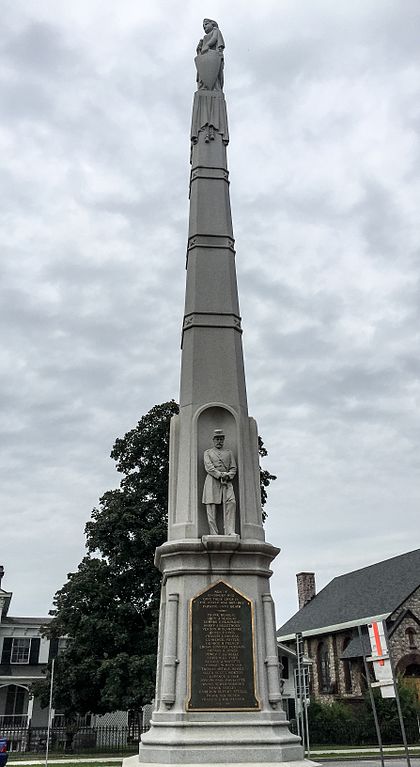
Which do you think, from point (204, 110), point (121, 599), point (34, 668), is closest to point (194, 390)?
point (204, 110)

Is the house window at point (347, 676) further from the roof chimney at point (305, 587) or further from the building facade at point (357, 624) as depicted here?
the roof chimney at point (305, 587)

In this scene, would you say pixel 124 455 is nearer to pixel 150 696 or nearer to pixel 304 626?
pixel 150 696

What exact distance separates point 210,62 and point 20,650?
3417cm

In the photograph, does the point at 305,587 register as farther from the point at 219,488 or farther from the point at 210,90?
the point at 219,488

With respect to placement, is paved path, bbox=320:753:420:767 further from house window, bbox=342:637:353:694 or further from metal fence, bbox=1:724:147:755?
house window, bbox=342:637:353:694

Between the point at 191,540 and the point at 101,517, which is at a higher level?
the point at 101,517

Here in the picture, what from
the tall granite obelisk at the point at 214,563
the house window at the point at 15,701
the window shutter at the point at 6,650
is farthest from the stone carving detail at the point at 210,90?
the house window at the point at 15,701

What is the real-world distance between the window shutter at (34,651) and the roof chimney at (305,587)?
Result: 27659 mm

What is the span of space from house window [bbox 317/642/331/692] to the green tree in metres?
22.3

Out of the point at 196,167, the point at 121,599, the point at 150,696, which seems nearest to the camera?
the point at 196,167

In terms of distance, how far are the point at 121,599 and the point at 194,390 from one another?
1776 centimetres

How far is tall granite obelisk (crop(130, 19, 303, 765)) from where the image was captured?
9.05m

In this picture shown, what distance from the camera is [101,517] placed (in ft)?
93.4

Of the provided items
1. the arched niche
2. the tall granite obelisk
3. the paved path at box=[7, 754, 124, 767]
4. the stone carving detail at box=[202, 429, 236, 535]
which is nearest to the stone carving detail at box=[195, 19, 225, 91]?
the tall granite obelisk
